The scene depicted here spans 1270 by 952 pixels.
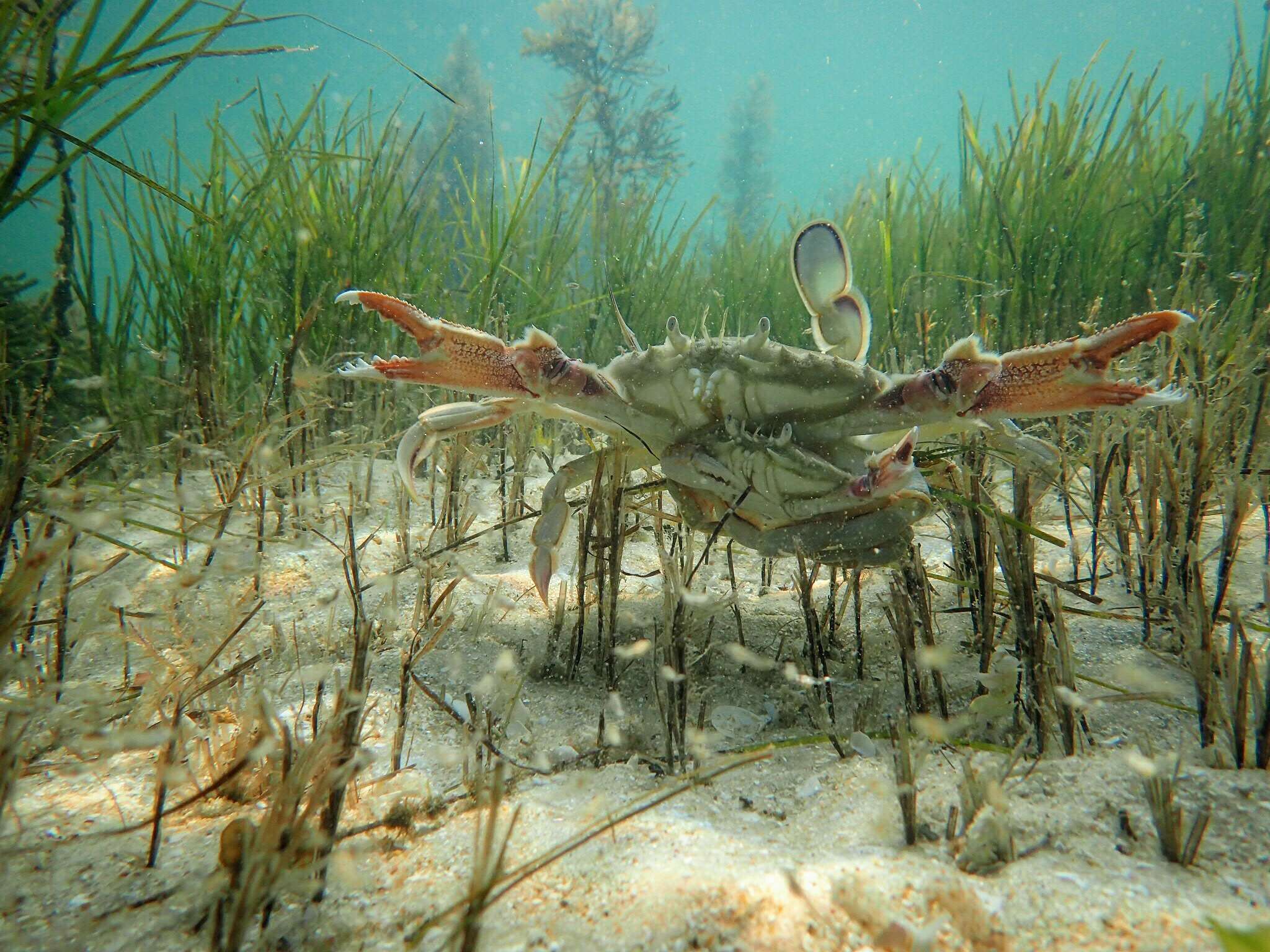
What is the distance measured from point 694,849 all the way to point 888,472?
1.19 metres

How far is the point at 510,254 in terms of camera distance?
606 centimetres

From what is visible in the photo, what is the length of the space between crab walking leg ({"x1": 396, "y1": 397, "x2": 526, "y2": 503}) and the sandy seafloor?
2.77ft

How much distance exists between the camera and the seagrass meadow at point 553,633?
115 centimetres

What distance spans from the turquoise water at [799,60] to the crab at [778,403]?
71.9 m

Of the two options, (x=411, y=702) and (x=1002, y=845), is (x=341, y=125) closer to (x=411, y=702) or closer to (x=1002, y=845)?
(x=411, y=702)

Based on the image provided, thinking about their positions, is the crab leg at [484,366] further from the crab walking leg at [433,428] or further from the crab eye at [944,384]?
the crab eye at [944,384]

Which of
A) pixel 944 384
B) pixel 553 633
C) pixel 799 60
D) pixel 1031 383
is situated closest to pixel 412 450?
→ pixel 553 633

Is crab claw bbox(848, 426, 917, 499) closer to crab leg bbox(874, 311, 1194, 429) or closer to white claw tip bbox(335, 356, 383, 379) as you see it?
crab leg bbox(874, 311, 1194, 429)

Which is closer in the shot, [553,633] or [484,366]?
[484,366]

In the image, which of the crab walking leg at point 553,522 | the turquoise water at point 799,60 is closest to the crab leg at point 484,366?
the crab walking leg at point 553,522

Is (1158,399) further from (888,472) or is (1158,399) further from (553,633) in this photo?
(553,633)

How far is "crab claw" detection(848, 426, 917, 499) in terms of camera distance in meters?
1.88

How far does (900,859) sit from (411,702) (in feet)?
4.67

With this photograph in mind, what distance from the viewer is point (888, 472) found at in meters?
1.91
